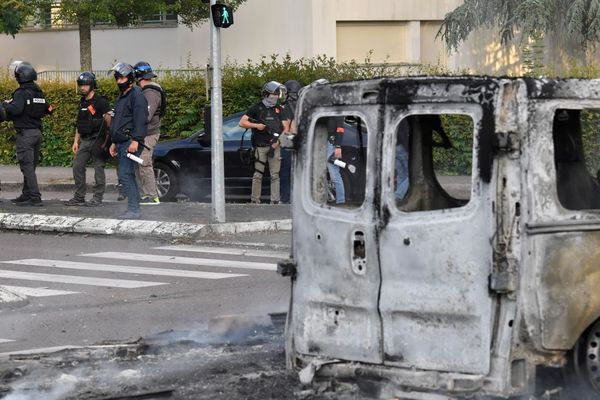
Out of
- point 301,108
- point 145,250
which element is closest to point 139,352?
point 301,108

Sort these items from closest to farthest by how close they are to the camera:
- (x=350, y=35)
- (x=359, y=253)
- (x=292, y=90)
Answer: (x=359, y=253) < (x=292, y=90) < (x=350, y=35)

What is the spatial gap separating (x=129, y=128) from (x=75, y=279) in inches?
139

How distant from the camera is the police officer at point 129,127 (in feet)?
48.1

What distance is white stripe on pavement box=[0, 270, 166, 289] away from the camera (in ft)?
37.3

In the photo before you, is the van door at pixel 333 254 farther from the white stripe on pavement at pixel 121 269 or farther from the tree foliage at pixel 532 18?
the tree foliage at pixel 532 18

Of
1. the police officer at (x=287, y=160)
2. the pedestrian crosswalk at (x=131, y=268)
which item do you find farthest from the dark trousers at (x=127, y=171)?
the police officer at (x=287, y=160)

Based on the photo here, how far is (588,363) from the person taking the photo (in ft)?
20.1

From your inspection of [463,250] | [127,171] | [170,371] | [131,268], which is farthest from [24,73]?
[463,250]

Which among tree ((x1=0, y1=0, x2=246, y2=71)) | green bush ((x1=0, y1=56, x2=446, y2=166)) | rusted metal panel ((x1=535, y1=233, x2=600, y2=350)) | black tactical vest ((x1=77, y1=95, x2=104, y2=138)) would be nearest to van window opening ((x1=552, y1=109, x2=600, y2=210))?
rusted metal panel ((x1=535, y1=233, x2=600, y2=350))

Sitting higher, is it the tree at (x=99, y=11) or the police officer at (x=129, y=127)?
the tree at (x=99, y=11)

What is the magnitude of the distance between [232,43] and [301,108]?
1078 inches

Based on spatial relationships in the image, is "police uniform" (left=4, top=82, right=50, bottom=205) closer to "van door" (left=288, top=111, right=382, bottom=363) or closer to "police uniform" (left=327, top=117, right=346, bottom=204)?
"police uniform" (left=327, top=117, right=346, bottom=204)

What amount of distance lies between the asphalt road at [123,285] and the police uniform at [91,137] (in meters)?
2.00

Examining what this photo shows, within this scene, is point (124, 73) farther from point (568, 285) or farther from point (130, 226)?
point (568, 285)
